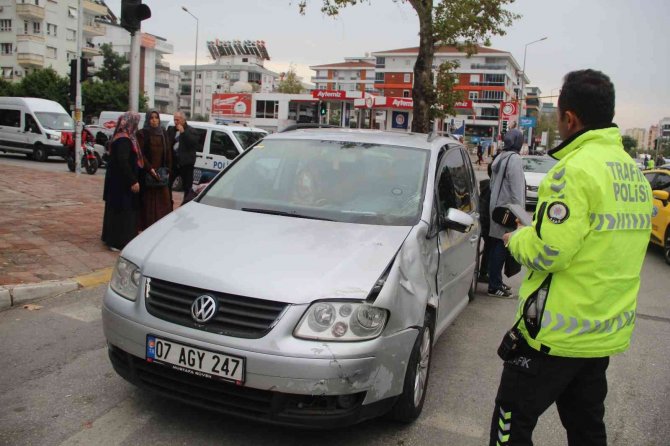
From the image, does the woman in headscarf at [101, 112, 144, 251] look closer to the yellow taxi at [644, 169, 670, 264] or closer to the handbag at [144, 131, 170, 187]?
the handbag at [144, 131, 170, 187]

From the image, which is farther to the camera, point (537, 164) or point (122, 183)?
point (537, 164)

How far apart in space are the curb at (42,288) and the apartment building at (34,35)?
205 ft

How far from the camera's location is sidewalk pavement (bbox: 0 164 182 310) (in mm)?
5852

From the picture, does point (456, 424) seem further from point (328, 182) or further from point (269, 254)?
point (328, 182)

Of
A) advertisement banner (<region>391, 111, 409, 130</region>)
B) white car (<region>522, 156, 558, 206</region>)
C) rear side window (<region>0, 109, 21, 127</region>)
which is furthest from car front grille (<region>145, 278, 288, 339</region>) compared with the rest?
advertisement banner (<region>391, 111, 409, 130</region>)

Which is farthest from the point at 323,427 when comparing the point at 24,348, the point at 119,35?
the point at 119,35

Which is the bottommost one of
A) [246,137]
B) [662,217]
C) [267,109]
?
[662,217]

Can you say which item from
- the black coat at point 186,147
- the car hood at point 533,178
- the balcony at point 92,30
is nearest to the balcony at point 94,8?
the balcony at point 92,30

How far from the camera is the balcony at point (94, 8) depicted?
226 ft

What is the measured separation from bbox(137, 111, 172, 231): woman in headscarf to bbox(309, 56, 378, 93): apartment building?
122265 millimetres

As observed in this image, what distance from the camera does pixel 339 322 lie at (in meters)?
2.89

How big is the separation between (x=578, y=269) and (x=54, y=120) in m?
26.2

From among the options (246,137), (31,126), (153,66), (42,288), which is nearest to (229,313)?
(42,288)

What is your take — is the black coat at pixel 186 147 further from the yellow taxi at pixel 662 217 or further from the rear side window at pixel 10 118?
the rear side window at pixel 10 118
